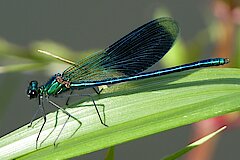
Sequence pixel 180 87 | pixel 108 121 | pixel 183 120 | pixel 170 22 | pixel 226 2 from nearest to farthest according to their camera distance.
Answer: pixel 183 120 < pixel 108 121 < pixel 180 87 < pixel 170 22 < pixel 226 2

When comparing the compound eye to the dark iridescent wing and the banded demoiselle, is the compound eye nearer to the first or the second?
the banded demoiselle

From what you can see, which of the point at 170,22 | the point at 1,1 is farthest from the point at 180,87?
the point at 1,1

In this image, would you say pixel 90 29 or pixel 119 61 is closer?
pixel 119 61

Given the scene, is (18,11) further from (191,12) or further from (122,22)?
(191,12)

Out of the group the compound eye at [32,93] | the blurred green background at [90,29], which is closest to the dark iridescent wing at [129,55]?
the compound eye at [32,93]

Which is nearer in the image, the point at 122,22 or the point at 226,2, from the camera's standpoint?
the point at 226,2

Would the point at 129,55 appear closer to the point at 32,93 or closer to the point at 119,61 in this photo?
the point at 119,61

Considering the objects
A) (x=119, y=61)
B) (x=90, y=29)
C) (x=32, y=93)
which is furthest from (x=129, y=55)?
(x=90, y=29)
